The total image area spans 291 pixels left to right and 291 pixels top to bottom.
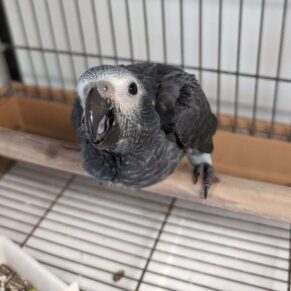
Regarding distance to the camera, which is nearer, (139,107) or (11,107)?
(139,107)

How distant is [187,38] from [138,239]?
1.80ft

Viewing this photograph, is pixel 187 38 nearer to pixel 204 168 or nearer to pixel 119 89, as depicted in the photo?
pixel 204 168

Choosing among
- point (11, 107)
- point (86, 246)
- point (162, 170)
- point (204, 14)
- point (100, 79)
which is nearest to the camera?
point (100, 79)

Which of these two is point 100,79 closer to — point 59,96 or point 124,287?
point 124,287

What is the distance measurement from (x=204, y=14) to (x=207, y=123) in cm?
33

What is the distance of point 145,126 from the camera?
806 mm

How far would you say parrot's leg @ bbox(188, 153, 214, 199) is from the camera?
36.4 inches

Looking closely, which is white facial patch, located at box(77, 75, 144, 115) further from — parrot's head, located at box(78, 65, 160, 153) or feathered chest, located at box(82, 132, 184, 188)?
feathered chest, located at box(82, 132, 184, 188)

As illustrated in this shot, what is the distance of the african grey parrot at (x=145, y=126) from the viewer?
0.73 metres

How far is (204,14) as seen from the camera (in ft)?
3.73

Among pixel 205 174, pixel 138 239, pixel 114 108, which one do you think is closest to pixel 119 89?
pixel 114 108

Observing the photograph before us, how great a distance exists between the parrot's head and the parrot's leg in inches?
7.8

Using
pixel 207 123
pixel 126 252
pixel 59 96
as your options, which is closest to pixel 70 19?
pixel 59 96

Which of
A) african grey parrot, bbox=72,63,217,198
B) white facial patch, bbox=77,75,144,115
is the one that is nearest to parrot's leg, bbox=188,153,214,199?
african grey parrot, bbox=72,63,217,198
